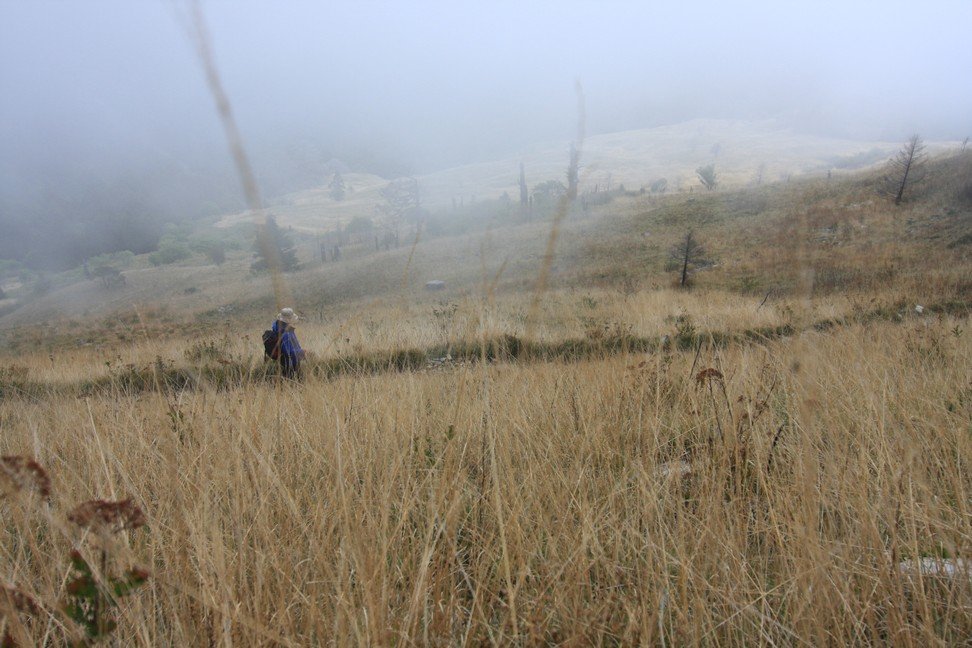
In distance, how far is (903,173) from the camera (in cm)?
3772

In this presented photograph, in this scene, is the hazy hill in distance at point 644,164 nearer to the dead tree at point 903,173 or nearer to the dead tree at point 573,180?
the dead tree at point 903,173

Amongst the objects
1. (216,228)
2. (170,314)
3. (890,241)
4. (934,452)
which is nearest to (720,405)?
(934,452)

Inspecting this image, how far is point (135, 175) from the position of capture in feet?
625

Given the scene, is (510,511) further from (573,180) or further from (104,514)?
(573,180)

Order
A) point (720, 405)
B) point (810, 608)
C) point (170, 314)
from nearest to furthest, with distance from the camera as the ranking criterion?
point (810, 608) → point (720, 405) → point (170, 314)

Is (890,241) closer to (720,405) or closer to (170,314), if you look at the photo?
(720,405)

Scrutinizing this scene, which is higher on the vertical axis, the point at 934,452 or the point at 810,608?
the point at 810,608

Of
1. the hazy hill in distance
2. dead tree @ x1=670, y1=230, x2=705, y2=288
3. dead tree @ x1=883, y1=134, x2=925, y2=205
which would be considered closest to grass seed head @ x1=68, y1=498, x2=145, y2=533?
dead tree @ x1=670, y1=230, x2=705, y2=288

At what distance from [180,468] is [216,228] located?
545 ft

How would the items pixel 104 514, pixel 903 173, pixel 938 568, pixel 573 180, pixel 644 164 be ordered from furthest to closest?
pixel 644 164
pixel 903 173
pixel 573 180
pixel 938 568
pixel 104 514

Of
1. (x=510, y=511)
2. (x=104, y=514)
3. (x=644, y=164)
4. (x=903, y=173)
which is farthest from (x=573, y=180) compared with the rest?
(x=644, y=164)

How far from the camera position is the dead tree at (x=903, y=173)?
35.1 m

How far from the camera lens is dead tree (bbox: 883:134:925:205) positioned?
35.1 m

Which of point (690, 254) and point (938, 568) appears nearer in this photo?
point (938, 568)
